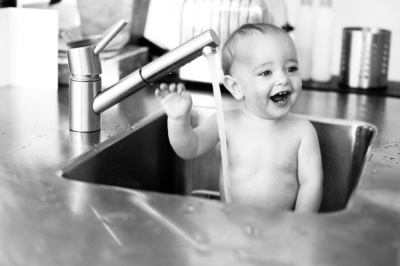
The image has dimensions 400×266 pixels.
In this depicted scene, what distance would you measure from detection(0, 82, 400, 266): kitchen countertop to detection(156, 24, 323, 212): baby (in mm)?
228

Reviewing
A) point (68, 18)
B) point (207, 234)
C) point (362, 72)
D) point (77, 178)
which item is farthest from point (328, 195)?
point (68, 18)

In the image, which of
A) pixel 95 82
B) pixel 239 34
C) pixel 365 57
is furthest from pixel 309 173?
pixel 365 57

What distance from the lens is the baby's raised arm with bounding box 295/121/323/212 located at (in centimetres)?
156

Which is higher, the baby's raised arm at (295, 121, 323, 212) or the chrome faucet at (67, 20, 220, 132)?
the chrome faucet at (67, 20, 220, 132)

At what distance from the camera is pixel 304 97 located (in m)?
2.02

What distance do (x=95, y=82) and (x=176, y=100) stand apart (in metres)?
0.21

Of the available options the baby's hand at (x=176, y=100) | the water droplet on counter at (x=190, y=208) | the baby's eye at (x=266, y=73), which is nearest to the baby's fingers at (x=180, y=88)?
the baby's hand at (x=176, y=100)

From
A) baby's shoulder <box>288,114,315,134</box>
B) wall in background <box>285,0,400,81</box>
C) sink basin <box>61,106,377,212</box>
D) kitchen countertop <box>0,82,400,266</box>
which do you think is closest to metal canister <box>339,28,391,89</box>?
wall in background <box>285,0,400,81</box>

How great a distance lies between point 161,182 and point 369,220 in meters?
0.75

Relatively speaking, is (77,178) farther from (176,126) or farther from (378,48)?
(378,48)

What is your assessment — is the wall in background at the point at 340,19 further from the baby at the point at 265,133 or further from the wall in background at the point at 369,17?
the baby at the point at 265,133

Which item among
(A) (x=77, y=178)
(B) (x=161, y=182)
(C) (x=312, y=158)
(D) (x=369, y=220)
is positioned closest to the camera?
(D) (x=369, y=220)

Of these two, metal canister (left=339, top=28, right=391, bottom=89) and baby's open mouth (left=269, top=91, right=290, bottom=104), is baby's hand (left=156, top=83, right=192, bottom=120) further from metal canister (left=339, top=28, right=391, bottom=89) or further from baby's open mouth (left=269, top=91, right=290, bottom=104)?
metal canister (left=339, top=28, right=391, bottom=89)

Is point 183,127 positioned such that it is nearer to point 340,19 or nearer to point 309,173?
point 309,173
